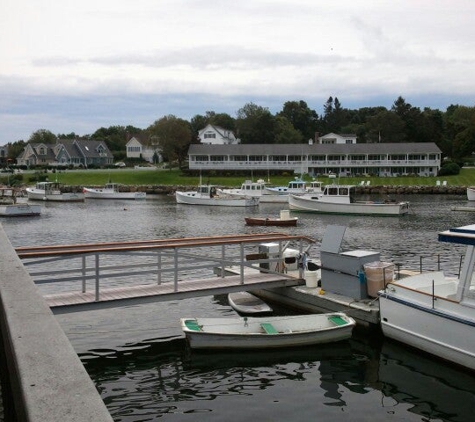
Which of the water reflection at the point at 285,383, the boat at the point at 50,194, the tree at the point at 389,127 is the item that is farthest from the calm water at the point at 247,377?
the tree at the point at 389,127

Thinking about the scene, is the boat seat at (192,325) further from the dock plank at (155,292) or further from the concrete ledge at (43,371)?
the concrete ledge at (43,371)

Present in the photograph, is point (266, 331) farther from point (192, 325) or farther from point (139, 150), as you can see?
point (139, 150)

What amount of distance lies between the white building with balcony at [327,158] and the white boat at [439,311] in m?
103

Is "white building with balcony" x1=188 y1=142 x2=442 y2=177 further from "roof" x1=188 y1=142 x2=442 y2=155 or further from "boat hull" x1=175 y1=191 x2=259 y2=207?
"boat hull" x1=175 y1=191 x2=259 y2=207

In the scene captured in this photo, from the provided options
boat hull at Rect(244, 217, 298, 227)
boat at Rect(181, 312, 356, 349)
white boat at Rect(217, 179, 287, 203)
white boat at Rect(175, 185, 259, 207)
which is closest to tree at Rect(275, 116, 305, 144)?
white boat at Rect(217, 179, 287, 203)

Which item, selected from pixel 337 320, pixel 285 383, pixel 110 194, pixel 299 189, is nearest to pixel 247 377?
pixel 285 383

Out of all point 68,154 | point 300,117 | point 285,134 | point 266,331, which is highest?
point 300,117

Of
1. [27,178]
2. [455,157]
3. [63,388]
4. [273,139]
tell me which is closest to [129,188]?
[27,178]

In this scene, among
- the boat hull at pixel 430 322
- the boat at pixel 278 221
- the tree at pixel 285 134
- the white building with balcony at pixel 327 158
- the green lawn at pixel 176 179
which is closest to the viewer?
the boat hull at pixel 430 322

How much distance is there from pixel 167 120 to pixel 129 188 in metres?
27.5

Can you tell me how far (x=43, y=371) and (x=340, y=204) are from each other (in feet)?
207

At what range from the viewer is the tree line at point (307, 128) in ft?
428

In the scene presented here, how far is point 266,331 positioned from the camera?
54.0 feet

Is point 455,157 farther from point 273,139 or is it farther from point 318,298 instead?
point 318,298
